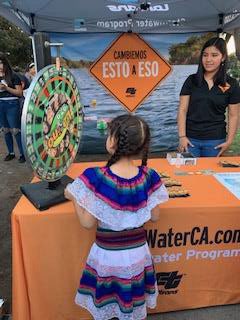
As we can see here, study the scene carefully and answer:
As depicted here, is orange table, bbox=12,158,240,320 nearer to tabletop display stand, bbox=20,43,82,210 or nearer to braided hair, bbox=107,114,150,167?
tabletop display stand, bbox=20,43,82,210

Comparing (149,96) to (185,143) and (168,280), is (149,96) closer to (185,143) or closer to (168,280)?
(185,143)

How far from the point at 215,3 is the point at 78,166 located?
8.81 ft

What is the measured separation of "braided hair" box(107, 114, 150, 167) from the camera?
127 centimetres

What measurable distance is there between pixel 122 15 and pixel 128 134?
3.26m

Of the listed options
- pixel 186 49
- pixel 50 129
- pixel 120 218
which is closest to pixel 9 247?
pixel 50 129

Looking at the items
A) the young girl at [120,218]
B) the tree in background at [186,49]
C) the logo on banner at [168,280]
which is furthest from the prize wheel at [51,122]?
the tree in background at [186,49]

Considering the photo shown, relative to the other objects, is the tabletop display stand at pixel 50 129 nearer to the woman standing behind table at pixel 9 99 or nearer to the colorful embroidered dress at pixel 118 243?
the colorful embroidered dress at pixel 118 243

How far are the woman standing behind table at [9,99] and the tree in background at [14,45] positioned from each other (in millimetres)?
13288

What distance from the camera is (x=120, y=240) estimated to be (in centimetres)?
142

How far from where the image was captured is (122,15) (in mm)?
4086

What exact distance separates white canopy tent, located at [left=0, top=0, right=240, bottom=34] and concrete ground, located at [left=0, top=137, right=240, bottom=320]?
1.83 metres

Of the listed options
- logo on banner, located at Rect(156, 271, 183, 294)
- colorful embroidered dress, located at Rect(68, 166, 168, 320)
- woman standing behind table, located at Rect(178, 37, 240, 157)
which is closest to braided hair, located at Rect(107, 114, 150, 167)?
colorful embroidered dress, located at Rect(68, 166, 168, 320)

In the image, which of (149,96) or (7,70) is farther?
(149,96)

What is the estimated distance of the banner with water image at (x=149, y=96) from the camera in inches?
186
